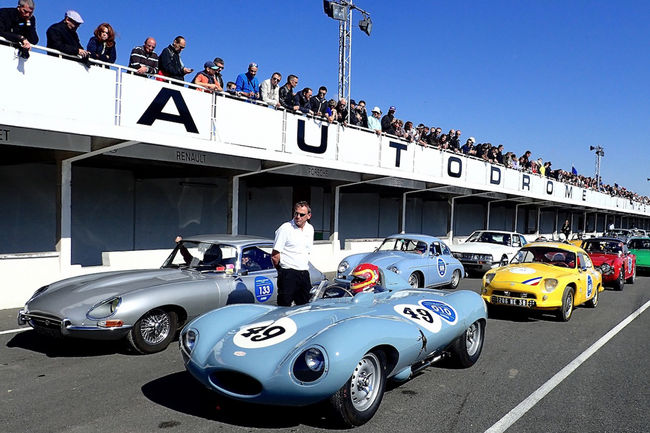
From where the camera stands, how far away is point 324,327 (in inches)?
165

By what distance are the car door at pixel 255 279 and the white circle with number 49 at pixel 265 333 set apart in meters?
2.53

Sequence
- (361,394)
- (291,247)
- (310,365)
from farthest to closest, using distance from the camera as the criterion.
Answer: (291,247) → (361,394) → (310,365)

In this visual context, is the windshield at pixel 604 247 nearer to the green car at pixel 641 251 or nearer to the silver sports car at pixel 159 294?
the green car at pixel 641 251

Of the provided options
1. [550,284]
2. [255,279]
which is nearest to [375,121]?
[550,284]

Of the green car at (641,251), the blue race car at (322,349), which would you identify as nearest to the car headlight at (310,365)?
the blue race car at (322,349)

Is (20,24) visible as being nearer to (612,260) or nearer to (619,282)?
(612,260)

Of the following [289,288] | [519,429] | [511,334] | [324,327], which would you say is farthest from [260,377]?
[511,334]

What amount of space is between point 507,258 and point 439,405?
41.4ft

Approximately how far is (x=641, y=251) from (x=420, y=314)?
54.9 ft

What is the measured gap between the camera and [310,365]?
3.69 metres

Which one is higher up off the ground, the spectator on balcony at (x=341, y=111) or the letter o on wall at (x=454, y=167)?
the spectator on balcony at (x=341, y=111)

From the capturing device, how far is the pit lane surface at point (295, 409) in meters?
4.04

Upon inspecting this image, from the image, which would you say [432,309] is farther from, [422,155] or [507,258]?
[422,155]

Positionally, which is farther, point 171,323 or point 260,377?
point 171,323
